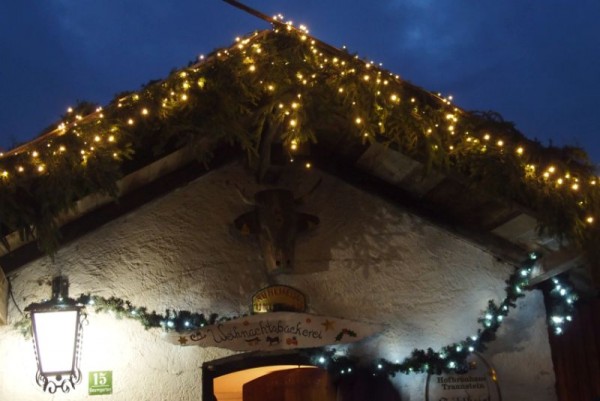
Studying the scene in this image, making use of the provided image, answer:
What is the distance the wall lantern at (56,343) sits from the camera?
5922 millimetres

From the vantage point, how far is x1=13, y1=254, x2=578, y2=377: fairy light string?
6.36 m

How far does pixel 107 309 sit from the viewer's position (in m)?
6.35

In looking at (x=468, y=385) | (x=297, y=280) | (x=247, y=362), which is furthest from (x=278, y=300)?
(x=468, y=385)

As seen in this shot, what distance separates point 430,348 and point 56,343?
3.26 m

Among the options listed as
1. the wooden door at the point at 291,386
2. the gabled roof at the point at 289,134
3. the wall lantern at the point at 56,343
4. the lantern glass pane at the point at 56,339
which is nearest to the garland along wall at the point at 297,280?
the wall lantern at the point at 56,343

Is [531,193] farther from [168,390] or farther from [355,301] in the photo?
[168,390]

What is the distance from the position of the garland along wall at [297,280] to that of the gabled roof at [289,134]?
61 centimetres

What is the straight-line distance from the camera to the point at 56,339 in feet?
19.7

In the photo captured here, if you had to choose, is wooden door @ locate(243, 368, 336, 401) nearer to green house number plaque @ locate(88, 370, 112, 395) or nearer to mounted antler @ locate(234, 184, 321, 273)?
mounted antler @ locate(234, 184, 321, 273)

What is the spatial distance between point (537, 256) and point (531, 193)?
894 mm

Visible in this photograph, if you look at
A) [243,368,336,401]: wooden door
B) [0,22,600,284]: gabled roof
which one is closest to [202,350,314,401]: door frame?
[243,368,336,401]: wooden door

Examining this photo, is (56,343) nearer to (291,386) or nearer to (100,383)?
(100,383)

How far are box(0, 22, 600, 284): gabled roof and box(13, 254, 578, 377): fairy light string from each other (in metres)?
0.50

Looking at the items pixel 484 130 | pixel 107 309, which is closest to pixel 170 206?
pixel 107 309
